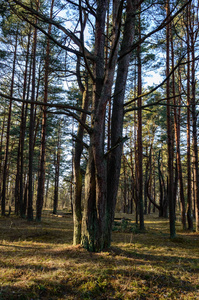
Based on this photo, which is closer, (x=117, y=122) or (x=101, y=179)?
(x=101, y=179)

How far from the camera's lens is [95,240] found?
16.2ft

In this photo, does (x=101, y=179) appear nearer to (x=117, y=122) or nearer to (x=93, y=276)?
(x=117, y=122)

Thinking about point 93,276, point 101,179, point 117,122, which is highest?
point 117,122

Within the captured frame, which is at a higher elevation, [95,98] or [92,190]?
[95,98]

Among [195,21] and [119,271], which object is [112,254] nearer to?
[119,271]

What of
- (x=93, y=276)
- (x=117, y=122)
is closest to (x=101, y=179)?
(x=117, y=122)

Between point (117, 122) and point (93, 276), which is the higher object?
point (117, 122)

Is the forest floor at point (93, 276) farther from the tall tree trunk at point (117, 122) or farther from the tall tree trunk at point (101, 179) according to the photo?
the tall tree trunk at point (117, 122)

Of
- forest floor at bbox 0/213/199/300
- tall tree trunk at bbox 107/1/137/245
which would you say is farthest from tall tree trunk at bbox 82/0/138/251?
forest floor at bbox 0/213/199/300

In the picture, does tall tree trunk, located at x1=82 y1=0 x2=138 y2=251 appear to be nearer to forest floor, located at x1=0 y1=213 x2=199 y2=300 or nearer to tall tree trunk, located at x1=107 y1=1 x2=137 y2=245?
tall tree trunk, located at x1=107 y1=1 x2=137 y2=245

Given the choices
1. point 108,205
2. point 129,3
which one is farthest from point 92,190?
point 129,3

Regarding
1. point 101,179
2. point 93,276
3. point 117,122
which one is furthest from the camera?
point 117,122

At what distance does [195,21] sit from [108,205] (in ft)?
34.9

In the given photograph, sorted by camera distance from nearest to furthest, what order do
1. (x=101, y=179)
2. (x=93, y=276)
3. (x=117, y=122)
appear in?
(x=93, y=276), (x=101, y=179), (x=117, y=122)
